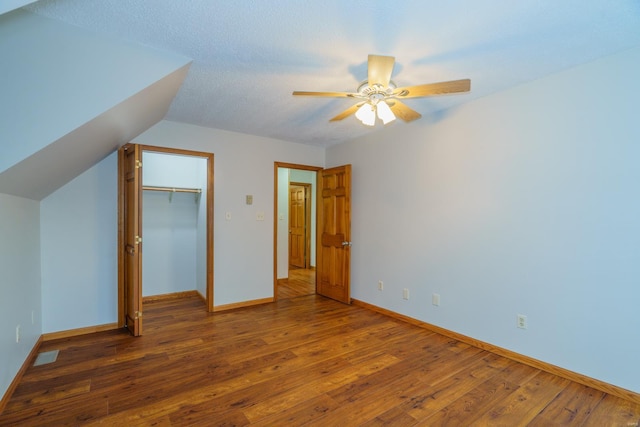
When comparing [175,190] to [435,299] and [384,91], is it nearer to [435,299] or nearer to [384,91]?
[384,91]

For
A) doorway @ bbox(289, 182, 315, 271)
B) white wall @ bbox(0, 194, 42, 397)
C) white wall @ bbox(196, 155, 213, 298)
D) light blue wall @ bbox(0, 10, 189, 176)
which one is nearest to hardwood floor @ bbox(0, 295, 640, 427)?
white wall @ bbox(0, 194, 42, 397)

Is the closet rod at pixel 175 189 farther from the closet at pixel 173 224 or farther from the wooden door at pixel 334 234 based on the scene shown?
the wooden door at pixel 334 234

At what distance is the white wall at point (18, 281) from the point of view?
1991 mm

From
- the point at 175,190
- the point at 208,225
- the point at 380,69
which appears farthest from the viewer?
the point at 175,190

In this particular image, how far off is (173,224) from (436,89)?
4.05m

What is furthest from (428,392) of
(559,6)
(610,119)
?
(559,6)

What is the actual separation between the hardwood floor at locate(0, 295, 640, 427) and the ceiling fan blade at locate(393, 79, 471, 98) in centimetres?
211

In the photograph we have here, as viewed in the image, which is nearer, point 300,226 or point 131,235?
point 131,235

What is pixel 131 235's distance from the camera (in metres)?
3.21

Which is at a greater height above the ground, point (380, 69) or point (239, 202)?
point (380, 69)

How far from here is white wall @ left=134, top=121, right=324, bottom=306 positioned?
390cm

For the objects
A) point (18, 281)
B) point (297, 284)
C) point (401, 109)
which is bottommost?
point (297, 284)

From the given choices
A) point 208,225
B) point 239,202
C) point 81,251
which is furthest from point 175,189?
point 81,251

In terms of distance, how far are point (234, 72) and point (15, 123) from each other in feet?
4.65
